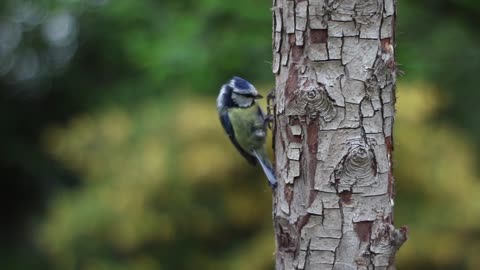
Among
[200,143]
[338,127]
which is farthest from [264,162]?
[200,143]

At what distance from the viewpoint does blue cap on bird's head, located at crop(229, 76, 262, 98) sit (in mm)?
3334

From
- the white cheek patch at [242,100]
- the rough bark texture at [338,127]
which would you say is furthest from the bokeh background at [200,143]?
the rough bark texture at [338,127]

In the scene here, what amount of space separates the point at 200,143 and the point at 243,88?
1840 mm

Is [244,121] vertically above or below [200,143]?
above

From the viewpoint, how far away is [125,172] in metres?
5.42

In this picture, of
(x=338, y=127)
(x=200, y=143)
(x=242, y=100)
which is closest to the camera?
(x=338, y=127)

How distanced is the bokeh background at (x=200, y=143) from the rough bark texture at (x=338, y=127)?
8.31 ft

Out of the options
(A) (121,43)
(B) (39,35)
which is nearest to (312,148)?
(A) (121,43)

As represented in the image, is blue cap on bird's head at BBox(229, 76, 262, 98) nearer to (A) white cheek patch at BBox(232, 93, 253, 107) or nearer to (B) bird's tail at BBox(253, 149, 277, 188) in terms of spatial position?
(A) white cheek patch at BBox(232, 93, 253, 107)

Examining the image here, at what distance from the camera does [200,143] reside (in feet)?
17.0

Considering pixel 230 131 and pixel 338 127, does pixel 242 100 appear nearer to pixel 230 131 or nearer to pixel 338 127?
pixel 230 131

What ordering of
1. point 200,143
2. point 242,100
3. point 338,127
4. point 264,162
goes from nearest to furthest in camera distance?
point 338,127 < point 264,162 < point 242,100 < point 200,143

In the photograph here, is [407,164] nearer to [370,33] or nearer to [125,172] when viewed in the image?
[125,172]

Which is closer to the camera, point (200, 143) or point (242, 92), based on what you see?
point (242, 92)
